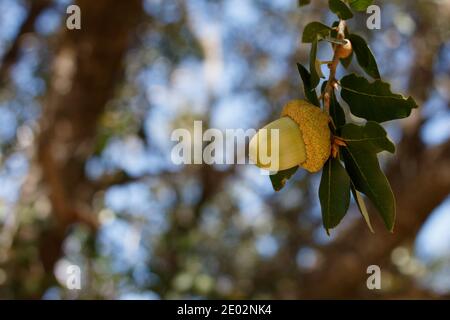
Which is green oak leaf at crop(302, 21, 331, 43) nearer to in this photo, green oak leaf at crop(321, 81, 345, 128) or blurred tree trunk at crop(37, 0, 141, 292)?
green oak leaf at crop(321, 81, 345, 128)

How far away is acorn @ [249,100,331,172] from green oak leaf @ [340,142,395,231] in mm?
42

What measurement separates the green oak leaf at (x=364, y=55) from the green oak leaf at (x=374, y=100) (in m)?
0.05

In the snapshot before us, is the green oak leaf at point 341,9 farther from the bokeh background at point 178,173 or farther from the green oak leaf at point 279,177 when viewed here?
the bokeh background at point 178,173

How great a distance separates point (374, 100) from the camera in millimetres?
1019

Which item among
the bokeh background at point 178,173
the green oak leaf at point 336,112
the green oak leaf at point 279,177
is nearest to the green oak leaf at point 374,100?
the green oak leaf at point 336,112

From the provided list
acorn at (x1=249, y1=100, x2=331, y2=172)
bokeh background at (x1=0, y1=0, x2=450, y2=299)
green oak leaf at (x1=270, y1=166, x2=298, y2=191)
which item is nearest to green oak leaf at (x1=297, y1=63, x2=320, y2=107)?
acorn at (x1=249, y1=100, x2=331, y2=172)

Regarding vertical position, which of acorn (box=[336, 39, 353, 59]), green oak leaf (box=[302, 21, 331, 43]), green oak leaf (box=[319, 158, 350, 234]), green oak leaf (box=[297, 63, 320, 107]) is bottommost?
green oak leaf (box=[319, 158, 350, 234])

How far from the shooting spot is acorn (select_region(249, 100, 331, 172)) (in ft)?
3.19

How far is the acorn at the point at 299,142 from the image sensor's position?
97 cm

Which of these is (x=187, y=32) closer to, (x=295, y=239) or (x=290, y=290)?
(x=295, y=239)

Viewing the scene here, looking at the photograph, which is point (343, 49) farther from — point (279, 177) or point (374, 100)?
point (279, 177)

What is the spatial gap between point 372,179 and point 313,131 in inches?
4.4

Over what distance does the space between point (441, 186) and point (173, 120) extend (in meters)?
2.66
